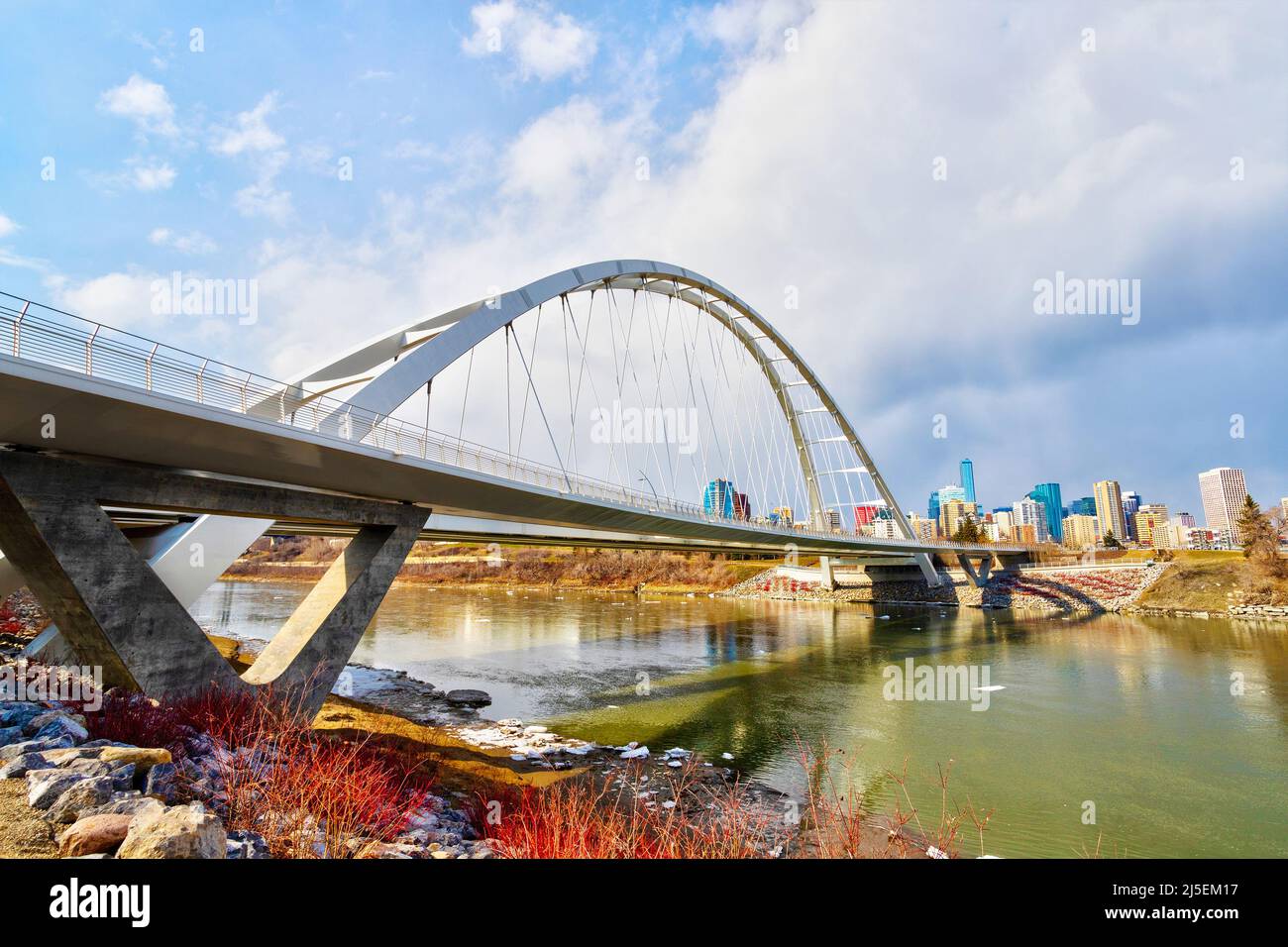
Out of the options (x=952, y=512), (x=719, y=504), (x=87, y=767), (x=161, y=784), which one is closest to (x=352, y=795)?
(x=161, y=784)

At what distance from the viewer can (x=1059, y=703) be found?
61.4ft

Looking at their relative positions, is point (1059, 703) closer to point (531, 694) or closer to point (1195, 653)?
point (1195, 653)

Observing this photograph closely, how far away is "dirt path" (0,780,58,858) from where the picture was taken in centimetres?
399

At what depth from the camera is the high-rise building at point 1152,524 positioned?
139000 millimetres

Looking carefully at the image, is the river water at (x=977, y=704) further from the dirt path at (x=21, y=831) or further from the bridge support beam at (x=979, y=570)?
the bridge support beam at (x=979, y=570)

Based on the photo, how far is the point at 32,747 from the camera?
5688mm

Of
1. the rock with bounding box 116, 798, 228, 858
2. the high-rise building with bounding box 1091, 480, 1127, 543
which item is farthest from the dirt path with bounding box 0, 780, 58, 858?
the high-rise building with bounding box 1091, 480, 1127, 543

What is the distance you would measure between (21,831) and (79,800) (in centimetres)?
38

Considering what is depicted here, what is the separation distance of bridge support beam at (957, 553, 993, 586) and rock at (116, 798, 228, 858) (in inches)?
2571

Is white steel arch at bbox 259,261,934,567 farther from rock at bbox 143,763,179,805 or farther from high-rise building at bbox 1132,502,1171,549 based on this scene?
high-rise building at bbox 1132,502,1171,549

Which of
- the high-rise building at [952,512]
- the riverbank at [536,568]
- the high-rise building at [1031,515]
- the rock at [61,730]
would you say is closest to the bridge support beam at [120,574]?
the rock at [61,730]
